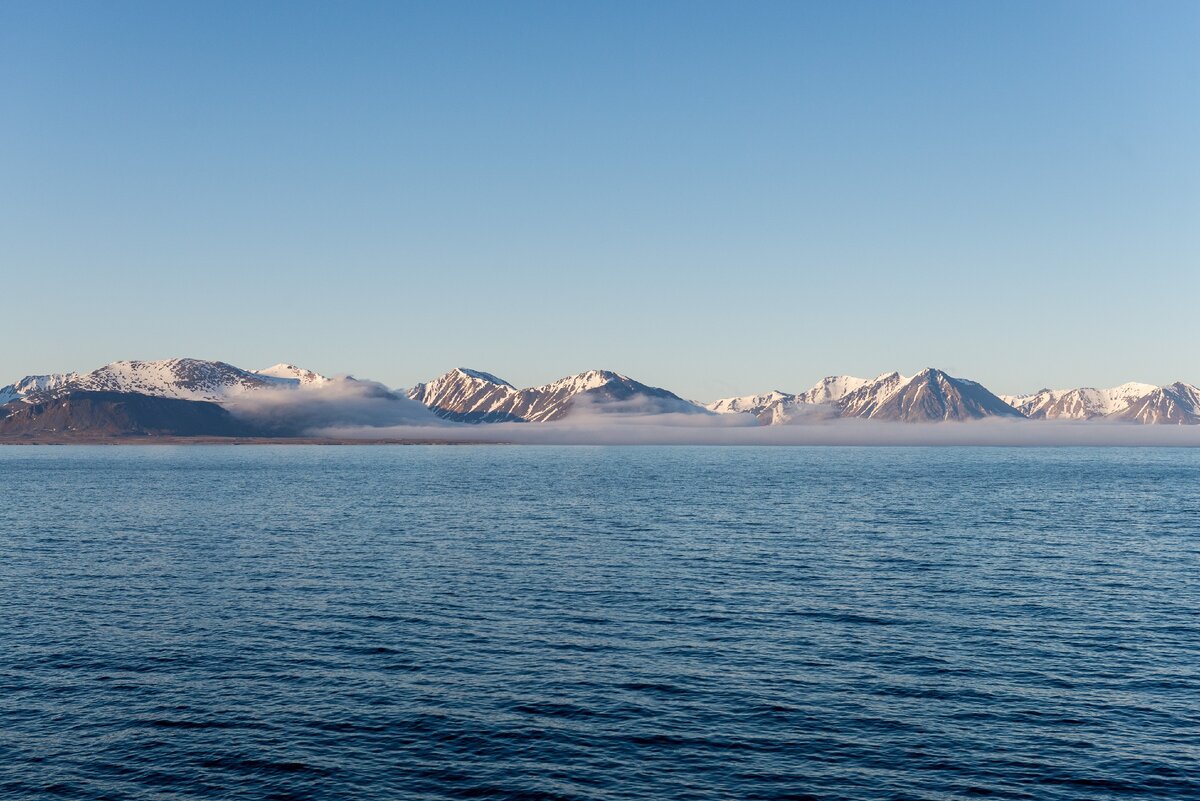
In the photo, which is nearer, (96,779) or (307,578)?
(96,779)

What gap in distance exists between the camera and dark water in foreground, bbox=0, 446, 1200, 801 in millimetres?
39000

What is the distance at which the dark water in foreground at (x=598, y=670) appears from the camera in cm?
3900

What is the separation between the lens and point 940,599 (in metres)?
74.7

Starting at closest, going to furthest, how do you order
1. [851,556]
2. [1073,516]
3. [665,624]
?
Result: 1. [665,624]
2. [851,556]
3. [1073,516]

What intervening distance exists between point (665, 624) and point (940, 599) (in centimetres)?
2451

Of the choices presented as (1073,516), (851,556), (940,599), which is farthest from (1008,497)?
(940,599)

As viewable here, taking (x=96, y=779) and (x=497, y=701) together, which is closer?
(x=96, y=779)

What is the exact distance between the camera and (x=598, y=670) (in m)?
53.6

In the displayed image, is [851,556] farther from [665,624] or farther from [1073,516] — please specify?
[1073,516]

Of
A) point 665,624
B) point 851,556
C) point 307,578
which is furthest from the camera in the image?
point 851,556

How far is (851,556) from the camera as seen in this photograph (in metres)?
99.3

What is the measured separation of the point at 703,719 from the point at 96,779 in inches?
1056

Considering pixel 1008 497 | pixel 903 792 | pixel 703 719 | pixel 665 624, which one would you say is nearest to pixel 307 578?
pixel 665 624

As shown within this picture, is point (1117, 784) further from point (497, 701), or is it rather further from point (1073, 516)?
point (1073, 516)
